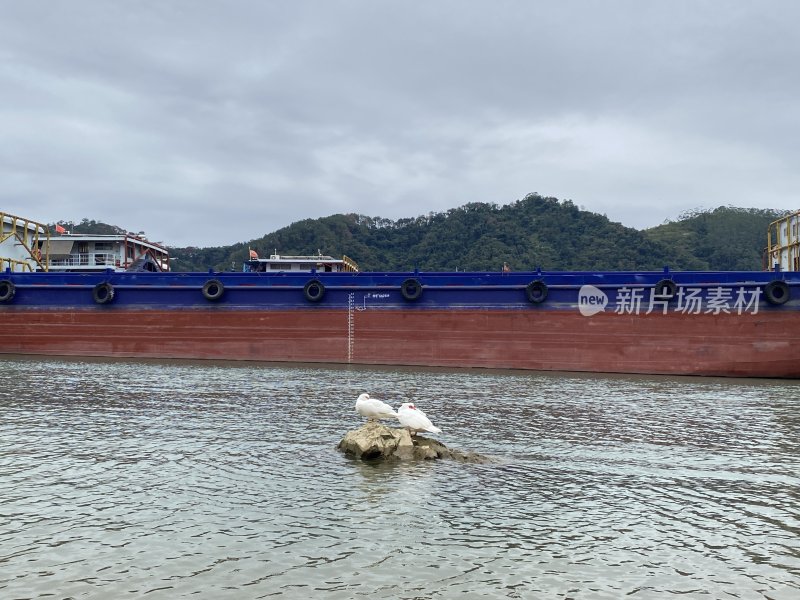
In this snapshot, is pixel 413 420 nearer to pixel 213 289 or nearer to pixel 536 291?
pixel 536 291

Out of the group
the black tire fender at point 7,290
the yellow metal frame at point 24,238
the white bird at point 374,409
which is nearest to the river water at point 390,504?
the white bird at point 374,409

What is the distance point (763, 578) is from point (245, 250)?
77.5 metres

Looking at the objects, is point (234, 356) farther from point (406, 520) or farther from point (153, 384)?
point (406, 520)

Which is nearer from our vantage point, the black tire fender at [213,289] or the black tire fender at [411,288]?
the black tire fender at [411,288]

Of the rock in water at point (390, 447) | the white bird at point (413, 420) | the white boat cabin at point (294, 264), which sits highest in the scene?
the white boat cabin at point (294, 264)

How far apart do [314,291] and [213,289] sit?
3.64 m

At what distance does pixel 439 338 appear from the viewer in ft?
76.0

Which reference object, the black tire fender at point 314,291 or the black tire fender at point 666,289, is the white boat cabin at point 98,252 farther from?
the black tire fender at point 666,289

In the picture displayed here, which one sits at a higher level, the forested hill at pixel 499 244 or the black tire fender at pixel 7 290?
the forested hill at pixel 499 244

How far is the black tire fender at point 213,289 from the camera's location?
79.5ft

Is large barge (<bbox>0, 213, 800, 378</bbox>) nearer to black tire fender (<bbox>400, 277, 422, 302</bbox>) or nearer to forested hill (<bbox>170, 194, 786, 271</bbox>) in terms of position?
black tire fender (<bbox>400, 277, 422, 302</bbox>)

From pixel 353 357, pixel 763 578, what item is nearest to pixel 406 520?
pixel 763 578

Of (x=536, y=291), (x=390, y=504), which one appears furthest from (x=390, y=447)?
(x=536, y=291)

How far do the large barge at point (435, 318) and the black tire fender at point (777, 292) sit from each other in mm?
52
